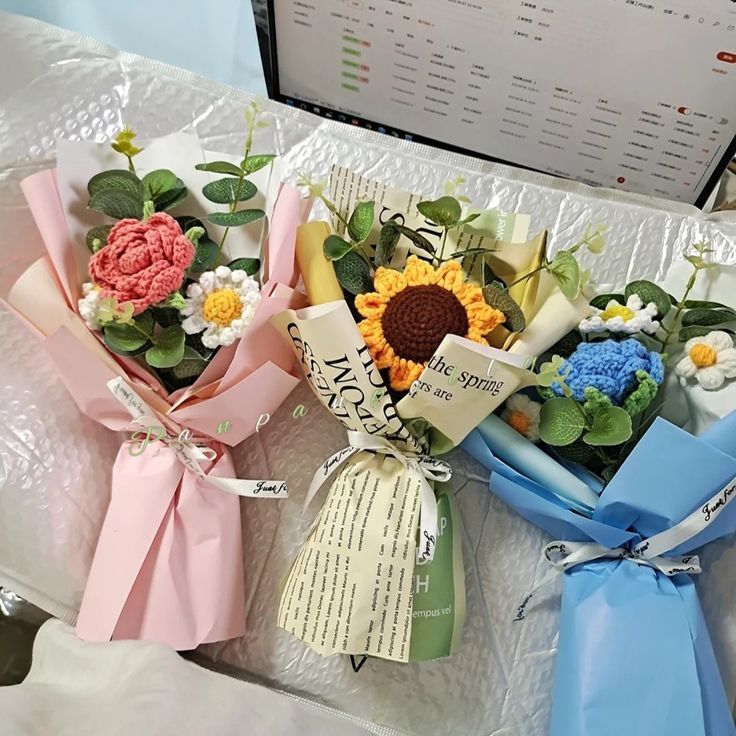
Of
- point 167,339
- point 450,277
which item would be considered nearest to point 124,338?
point 167,339

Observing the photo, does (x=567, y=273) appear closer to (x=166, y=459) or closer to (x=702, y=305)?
(x=702, y=305)

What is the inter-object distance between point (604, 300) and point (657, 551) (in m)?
0.20

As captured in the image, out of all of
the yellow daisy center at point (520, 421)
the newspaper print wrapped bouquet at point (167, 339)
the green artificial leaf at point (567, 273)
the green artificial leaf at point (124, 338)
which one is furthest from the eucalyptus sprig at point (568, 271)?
the green artificial leaf at point (124, 338)

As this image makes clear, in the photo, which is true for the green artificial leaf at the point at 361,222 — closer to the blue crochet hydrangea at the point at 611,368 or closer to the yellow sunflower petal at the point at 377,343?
the yellow sunflower petal at the point at 377,343

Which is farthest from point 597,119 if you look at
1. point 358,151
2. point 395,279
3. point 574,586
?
point 574,586

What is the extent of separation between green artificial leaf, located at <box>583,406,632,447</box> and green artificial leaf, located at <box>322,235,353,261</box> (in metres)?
0.23

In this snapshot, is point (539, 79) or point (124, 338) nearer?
point (124, 338)

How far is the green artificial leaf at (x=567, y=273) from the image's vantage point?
58 cm

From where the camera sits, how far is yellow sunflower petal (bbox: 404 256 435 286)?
0.57 m

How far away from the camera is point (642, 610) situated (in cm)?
57

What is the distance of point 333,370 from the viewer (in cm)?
57

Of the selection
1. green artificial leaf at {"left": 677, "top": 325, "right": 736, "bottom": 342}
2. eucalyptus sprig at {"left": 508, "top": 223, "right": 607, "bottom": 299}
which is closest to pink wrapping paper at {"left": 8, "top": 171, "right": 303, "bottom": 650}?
eucalyptus sprig at {"left": 508, "top": 223, "right": 607, "bottom": 299}

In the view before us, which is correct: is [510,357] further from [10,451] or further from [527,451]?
[10,451]

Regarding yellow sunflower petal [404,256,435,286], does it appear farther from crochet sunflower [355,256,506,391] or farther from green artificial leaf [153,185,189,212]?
green artificial leaf [153,185,189,212]
